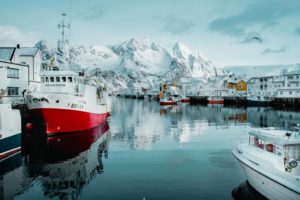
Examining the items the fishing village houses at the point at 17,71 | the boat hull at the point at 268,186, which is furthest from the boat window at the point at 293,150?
the fishing village houses at the point at 17,71

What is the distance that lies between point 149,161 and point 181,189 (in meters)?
6.54

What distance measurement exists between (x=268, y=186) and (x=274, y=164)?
107 centimetres

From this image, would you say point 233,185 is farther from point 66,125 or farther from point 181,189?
point 66,125

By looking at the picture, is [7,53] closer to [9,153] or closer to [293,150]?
[9,153]

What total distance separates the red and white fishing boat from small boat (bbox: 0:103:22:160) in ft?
20.4

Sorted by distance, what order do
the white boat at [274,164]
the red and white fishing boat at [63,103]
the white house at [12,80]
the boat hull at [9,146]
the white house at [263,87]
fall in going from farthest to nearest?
the white house at [263,87] < the white house at [12,80] < the red and white fishing boat at [63,103] < the boat hull at [9,146] < the white boat at [274,164]

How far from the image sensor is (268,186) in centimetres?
1344

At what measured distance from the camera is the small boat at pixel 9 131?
21.3 metres

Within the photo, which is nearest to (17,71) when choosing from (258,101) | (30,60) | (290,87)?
(30,60)

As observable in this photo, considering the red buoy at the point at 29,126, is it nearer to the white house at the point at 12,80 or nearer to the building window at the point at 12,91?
the white house at the point at 12,80

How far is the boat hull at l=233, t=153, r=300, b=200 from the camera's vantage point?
39.2 ft

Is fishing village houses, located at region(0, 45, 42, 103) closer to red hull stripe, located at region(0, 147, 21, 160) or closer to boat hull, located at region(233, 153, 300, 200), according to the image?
red hull stripe, located at region(0, 147, 21, 160)

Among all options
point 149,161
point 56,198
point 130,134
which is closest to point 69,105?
point 130,134

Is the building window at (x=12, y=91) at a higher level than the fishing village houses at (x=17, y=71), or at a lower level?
lower
